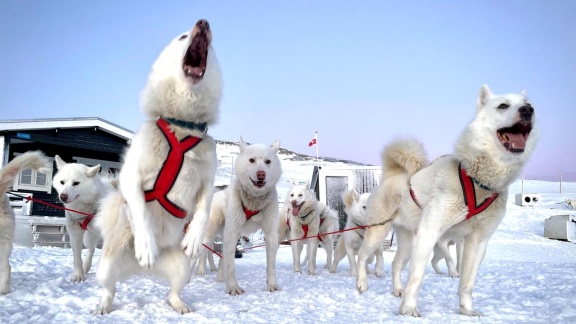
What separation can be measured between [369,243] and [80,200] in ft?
12.7

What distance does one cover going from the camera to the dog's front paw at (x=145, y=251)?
309 cm

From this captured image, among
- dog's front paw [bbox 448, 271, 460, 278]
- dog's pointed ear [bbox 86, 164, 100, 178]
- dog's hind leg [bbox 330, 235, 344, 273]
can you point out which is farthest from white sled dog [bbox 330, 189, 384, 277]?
dog's pointed ear [bbox 86, 164, 100, 178]

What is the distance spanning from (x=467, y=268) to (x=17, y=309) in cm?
380

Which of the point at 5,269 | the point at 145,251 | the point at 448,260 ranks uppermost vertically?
the point at 145,251

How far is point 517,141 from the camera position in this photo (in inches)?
138

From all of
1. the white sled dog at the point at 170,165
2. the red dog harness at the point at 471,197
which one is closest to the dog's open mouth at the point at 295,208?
the white sled dog at the point at 170,165

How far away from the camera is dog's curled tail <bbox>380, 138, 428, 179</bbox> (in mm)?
4988

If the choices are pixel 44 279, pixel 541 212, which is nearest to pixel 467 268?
pixel 44 279

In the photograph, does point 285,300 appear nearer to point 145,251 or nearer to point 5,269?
point 145,251

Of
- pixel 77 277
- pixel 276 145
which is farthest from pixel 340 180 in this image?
pixel 77 277

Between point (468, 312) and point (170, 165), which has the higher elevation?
point (170, 165)

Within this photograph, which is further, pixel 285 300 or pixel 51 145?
pixel 51 145

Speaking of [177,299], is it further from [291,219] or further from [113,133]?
[113,133]

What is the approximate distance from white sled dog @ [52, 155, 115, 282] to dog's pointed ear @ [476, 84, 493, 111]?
470 cm
